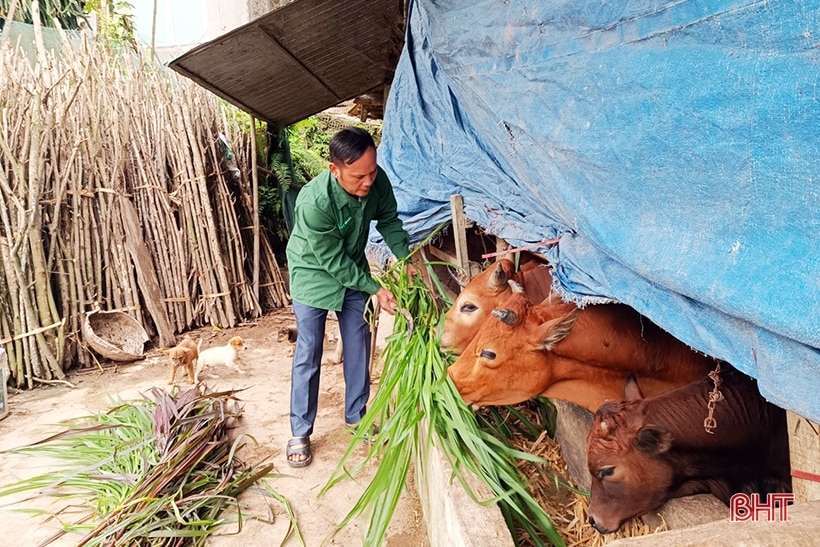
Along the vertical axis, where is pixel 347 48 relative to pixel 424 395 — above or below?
above

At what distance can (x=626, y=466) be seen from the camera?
67.1 inches

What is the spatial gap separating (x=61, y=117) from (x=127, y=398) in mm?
2774

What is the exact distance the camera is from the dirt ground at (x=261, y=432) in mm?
2686

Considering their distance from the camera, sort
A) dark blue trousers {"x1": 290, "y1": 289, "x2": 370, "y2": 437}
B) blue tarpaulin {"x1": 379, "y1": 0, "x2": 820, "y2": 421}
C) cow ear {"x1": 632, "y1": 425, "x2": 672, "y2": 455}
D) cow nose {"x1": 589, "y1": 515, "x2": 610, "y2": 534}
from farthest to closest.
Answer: dark blue trousers {"x1": 290, "y1": 289, "x2": 370, "y2": 437} < cow nose {"x1": 589, "y1": 515, "x2": 610, "y2": 534} < cow ear {"x1": 632, "y1": 425, "x2": 672, "y2": 455} < blue tarpaulin {"x1": 379, "y1": 0, "x2": 820, "y2": 421}

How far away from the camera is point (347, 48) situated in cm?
543

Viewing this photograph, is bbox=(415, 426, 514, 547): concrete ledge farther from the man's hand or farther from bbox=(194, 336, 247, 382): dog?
bbox=(194, 336, 247, 382): dog

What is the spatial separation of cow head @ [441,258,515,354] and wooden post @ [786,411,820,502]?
126 cm

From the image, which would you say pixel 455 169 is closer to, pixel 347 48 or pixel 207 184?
pixel 347 48

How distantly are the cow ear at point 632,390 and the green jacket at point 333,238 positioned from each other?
4.74ft

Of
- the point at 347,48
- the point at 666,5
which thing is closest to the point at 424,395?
the point at 666,5

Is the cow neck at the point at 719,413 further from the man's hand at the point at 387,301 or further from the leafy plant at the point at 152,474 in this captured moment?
the leafy plant at the point at 152,474

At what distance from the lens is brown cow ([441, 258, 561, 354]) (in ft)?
8.16

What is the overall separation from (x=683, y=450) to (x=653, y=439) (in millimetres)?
127

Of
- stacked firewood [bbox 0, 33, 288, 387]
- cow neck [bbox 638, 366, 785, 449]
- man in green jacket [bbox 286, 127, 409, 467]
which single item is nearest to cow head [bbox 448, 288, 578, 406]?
cow neck [bbox 638, 366, 785, 449]
